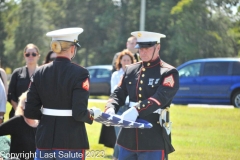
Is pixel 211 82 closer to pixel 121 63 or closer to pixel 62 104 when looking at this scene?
pixel 121 63

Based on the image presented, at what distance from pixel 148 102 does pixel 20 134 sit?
2157 millimetres

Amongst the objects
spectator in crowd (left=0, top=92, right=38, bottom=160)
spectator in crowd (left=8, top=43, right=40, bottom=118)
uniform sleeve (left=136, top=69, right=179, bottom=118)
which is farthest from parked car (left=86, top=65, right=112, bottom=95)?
uniform sleeve (left=136, top=69, right=179, bottom=118)

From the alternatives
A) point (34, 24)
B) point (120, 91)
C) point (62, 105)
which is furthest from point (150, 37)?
point (34, 24)

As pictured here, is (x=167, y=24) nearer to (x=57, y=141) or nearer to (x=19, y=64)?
(x=19, y=64)

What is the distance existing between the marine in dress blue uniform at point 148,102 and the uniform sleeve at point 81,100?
604mm

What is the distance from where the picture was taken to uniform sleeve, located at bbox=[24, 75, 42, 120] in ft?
17.5

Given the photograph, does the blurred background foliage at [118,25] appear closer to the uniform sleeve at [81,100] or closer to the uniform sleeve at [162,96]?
the uniform sleeve at [162,96]

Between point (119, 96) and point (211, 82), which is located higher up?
point (119, 96)

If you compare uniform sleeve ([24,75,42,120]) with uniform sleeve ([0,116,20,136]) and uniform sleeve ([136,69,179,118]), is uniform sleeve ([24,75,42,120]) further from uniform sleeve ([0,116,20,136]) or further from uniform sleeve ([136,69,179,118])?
uniform sleeve ([0,116,20,136])

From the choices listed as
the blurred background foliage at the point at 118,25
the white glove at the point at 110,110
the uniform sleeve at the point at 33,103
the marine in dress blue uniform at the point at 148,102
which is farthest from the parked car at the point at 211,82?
the blurred background foliage at the point at 118,25

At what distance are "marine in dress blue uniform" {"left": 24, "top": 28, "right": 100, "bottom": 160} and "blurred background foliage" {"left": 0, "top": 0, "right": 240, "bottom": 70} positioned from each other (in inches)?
1218

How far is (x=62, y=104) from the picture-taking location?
204 inches

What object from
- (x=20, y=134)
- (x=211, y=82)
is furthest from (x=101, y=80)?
(x=20, y=134)

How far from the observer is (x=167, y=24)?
4622 centimetres
